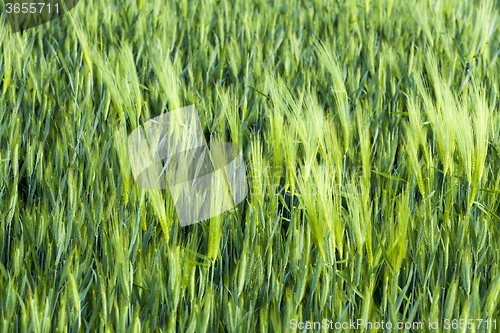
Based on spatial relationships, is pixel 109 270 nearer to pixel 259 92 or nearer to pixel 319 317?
pixel 319 317

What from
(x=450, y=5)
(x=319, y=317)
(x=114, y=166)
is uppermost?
(x=450, y=5)

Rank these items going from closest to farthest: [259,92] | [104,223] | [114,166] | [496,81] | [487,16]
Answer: [104,223] < [114,166] < [259,92] < [496,81] < [487,16]

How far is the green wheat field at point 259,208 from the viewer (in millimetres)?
795

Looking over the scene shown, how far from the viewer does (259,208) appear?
903 millimetres

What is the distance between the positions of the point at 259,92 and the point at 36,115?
0.58 metres

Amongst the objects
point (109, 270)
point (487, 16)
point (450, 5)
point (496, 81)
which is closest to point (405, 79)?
point (496, 81)

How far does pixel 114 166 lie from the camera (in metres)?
1.10

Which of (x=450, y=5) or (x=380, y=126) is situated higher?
(x=450, y=5)

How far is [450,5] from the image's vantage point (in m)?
2.09

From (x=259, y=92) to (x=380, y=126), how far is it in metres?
0.31

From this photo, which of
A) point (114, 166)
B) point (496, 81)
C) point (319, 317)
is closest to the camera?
point (319, 317)

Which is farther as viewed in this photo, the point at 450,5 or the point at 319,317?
the point at 450,5

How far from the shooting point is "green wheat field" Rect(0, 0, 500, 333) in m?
0.79

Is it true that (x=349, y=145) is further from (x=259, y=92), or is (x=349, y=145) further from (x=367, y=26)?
(x=367, y=26)
